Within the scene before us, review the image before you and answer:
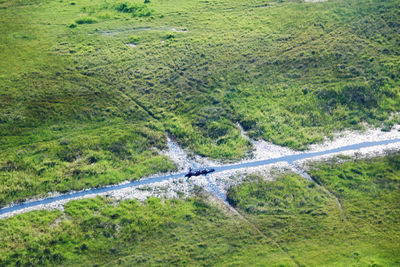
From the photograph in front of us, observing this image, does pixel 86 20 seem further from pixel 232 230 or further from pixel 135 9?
pixel 232 230

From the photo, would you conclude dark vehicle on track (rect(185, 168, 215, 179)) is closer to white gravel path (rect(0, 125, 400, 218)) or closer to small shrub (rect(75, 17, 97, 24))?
white gravel path (rect(0, 125, 400, 218))

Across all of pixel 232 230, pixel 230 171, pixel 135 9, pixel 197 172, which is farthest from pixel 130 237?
pixel 135 9

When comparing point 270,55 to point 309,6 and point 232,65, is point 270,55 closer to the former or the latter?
point 232,65

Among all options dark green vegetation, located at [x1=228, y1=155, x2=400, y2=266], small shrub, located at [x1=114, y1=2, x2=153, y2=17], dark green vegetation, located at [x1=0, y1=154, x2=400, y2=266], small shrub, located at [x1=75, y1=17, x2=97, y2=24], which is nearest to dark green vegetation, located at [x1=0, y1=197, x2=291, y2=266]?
dark green vegetation, located at [x1=0, y1=154, x2=400, y2=266]

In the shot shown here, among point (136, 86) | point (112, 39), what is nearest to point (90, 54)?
point (112, 39)

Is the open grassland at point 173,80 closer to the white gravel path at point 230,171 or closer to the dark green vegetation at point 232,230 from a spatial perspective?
the white gravel path at point 230,171

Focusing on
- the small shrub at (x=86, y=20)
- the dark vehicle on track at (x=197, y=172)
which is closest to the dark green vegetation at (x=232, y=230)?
the dark vehicle on track at (x=197, y=172)
